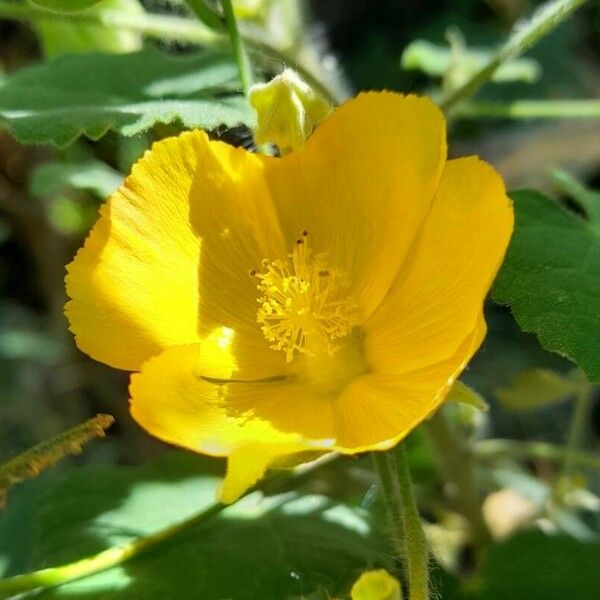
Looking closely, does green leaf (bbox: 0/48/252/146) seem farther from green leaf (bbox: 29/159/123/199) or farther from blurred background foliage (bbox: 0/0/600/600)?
green leaf (bbox: 29/159/123/199)

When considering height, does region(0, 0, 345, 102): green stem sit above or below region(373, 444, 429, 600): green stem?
above

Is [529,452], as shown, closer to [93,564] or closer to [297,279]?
[297,279]

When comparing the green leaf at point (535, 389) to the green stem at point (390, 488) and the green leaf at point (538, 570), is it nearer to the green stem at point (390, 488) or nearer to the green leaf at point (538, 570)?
the green leaf at point (538, 570)

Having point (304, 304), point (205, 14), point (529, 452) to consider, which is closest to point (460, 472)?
point (529, 452)

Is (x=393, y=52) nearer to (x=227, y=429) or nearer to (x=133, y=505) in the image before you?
(x=133, y=505)

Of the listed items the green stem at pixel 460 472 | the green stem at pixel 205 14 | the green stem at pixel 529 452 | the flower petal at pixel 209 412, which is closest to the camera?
the flower petal at pixel 209 412

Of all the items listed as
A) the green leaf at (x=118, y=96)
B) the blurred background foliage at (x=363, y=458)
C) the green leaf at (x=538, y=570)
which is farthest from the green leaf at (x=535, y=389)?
the green leaf at (x=118, y=96)

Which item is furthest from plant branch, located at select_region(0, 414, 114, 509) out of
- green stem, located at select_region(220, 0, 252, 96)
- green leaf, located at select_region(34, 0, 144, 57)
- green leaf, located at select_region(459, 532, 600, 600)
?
green leaf, located at select_region(34, 0, 144, 57)
